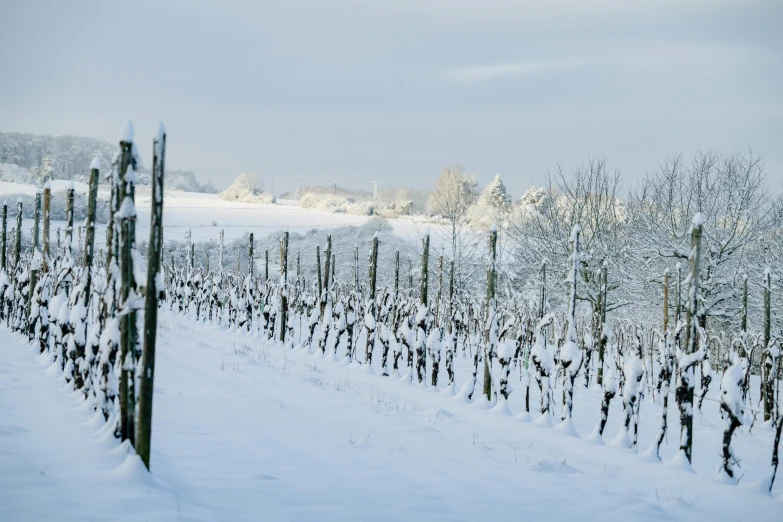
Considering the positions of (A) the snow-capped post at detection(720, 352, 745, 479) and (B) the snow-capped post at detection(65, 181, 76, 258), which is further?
(B) the snow-capped post at detection(65, 181, 76, 258)

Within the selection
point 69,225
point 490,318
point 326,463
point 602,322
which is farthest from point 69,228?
A: point 602,322

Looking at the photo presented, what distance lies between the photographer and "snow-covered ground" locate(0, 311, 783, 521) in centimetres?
336

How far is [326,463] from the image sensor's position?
447 centimetres

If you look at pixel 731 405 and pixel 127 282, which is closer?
pixel 127 282

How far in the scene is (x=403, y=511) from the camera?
3707 mm

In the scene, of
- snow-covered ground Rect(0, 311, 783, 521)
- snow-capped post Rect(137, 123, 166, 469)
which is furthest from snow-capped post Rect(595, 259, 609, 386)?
snow-capped post Rect(137, 123, 166, 469)

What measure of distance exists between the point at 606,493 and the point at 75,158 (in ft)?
231

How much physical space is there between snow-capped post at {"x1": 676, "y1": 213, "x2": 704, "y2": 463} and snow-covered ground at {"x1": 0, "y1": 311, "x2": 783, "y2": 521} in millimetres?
422

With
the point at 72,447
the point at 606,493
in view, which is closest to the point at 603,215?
the point at 606,493

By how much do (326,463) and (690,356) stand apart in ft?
11.0

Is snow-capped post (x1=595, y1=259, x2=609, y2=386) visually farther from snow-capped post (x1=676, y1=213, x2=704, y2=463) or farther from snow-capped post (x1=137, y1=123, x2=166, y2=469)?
snow-capped post (x1=137, y1=123, x2=166, y2=469)

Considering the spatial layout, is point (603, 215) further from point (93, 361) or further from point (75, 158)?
point (75, 158)

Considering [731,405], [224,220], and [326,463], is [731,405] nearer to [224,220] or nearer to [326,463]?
[326,463]

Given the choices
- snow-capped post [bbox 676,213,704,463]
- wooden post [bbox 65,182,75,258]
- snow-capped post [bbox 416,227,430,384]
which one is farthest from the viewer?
snow-capped post [bbox 416,227,430,384]
